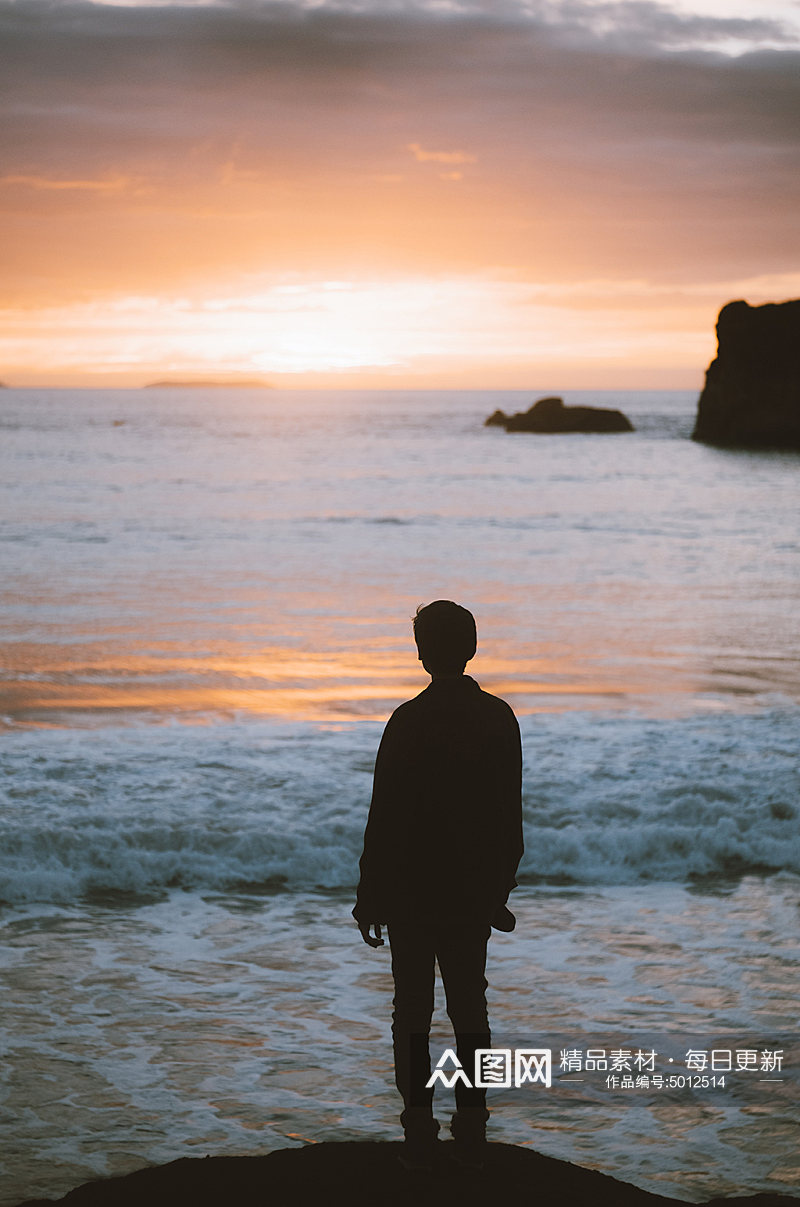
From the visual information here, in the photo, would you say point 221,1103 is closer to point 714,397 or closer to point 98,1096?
point 98,1096

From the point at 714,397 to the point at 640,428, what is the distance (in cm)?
2142

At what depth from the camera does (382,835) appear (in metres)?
3.17

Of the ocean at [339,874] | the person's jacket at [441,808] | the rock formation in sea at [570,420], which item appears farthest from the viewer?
the rock formation in sea at [570,420]

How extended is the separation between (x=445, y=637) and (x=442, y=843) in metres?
0.58

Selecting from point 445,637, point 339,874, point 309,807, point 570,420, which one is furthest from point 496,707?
point 570,420

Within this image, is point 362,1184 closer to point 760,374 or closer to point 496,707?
point 496,707

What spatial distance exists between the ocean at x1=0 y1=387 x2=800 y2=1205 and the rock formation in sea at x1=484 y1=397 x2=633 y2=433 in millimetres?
74980

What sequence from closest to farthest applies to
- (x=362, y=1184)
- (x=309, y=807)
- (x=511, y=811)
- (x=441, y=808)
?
(x=441, y=808) → (x=511, y=811) → (x=362, y=1184) → (x=309, y=807)

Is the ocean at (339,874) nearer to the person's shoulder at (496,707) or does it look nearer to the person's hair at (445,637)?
the person's shoulder at (496,707)

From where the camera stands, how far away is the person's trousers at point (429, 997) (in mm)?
3203

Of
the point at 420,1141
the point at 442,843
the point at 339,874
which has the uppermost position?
the point at 442,843

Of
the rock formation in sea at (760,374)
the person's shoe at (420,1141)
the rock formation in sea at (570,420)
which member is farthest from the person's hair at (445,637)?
the rock formation in sea at (570,420)

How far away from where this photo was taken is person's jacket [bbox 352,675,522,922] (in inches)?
123

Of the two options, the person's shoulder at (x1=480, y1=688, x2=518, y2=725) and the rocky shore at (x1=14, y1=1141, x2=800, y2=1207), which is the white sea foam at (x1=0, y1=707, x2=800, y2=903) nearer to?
the rocky shore at (x1=14, y1=1141, x2=800, y2=1207)
